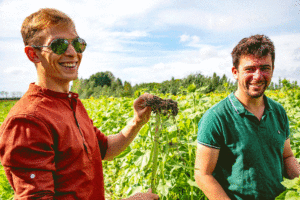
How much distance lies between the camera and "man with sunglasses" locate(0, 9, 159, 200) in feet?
3.95

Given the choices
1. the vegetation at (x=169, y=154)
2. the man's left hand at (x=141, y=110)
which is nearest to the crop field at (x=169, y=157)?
the vegetation at (x=169, y=154)

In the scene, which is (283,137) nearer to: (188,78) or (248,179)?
(248,179)

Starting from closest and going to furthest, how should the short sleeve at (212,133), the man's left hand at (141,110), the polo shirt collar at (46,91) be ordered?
the polo shirt collar at (46,91) → the man's left hand at (141,110) → the short sleeve at (212,133)

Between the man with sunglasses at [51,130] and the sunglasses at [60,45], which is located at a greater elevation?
the sunglasses at [60,45]

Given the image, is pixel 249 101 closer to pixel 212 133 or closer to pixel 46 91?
pixel 212 133

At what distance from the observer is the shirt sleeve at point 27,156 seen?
3.91 ft

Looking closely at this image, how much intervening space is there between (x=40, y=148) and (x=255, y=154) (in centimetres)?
154

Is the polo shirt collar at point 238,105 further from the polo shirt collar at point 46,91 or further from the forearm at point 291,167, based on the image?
the polo shirt collar at point 46,91

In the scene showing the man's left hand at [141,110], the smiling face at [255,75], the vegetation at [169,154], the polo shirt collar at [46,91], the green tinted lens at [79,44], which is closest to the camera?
the polo shirt collar at [46,91]

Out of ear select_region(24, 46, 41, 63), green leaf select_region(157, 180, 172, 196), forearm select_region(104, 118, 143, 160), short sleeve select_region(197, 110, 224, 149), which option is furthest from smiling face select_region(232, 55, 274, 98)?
ear select_region(24, 46, 41, 63)

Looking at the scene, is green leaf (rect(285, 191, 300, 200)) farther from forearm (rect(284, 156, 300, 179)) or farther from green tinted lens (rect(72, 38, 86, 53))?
green tinted lens (rect(72, 38, 86, 53))

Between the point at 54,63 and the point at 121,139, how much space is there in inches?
32.0

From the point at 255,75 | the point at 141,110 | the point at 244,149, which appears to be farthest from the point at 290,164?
the point at 141,110

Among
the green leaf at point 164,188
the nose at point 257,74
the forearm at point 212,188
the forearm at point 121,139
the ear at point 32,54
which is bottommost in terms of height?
the green leaf at point 164,188
